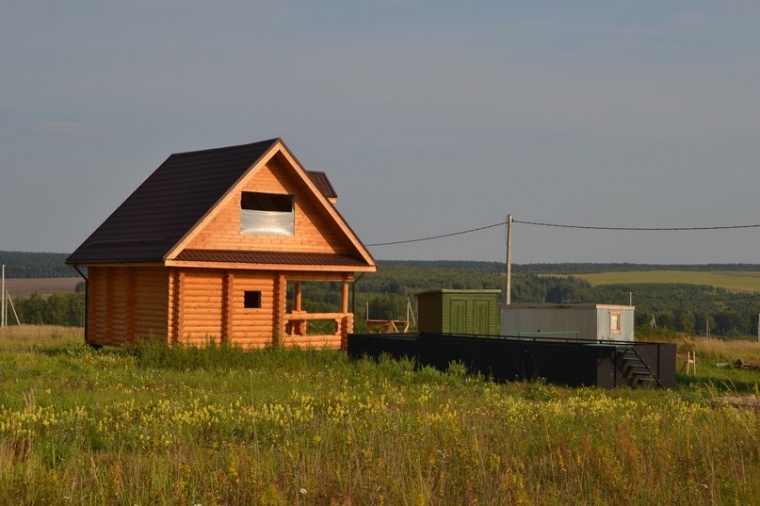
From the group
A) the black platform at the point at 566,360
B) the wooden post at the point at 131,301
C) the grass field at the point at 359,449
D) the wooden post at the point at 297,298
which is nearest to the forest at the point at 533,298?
the wooden post at the point at 297,298

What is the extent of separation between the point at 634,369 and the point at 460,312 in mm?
15148

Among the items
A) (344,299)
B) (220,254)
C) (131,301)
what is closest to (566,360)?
(220,254)

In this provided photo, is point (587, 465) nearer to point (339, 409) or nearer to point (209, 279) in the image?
point (339, 409)

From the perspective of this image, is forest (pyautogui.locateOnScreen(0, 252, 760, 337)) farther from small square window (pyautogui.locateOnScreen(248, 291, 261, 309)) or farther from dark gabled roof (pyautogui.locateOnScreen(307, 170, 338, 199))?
small square window (pyautogui.locateOnScreen(248, 291, 261, 309))

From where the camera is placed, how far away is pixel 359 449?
1038cm

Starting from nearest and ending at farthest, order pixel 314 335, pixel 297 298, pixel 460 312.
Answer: pixel 314 335, pixel 297 298, pixel 460 312

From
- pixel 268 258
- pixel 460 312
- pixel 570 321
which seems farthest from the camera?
pixel 570 321

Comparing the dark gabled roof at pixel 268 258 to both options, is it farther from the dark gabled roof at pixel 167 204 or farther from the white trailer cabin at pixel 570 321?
the white trailer cabin at pixel 570 321

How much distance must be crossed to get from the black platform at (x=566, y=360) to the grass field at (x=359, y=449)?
2.79 meters

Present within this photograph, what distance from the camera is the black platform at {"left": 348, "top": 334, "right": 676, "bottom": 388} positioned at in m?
21.1

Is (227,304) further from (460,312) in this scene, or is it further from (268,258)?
(460,312)

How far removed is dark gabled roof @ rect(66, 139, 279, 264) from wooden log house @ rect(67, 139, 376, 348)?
0.04m

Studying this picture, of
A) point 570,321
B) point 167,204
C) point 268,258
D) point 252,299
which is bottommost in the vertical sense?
point 570,321

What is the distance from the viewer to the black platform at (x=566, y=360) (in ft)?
69.3
